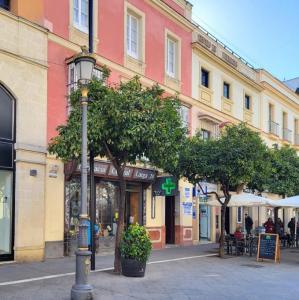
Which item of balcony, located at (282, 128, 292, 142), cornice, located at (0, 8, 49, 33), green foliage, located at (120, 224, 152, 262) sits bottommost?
green foliage, located at (120, 224, 152, 262)

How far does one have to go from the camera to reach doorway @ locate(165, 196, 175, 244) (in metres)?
22.8

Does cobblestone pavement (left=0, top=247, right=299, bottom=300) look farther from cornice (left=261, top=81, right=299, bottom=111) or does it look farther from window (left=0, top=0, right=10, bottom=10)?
cornice (left=261, top=81, right=299, bottom=111)

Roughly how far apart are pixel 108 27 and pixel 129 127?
26.9ft

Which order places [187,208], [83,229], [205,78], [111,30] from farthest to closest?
1. [205,78]
2. [187,208]
3. [111,30]
4. [83,229]

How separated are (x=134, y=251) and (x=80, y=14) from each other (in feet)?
30.9

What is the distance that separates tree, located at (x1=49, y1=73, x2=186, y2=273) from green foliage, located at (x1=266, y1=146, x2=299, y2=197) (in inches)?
479

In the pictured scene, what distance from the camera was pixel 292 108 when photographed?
1452 inches

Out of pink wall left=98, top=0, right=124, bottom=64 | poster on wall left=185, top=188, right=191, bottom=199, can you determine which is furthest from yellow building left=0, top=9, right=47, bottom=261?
poster on wall left=185, top=188, right=191, bottom=199

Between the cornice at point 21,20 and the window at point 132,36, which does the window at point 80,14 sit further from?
the window at point 132,36

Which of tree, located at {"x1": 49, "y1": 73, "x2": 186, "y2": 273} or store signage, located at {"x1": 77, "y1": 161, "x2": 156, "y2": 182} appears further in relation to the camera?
store signage, located at {"x1": 77, "y1": 161, "x2": 156, "y2": 182}

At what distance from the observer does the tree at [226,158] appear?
16922 millimetres

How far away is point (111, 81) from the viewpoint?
18391 mm

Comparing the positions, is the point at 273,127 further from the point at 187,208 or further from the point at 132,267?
the point at 132,267

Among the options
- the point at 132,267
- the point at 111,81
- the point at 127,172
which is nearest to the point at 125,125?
the point at 132,267
